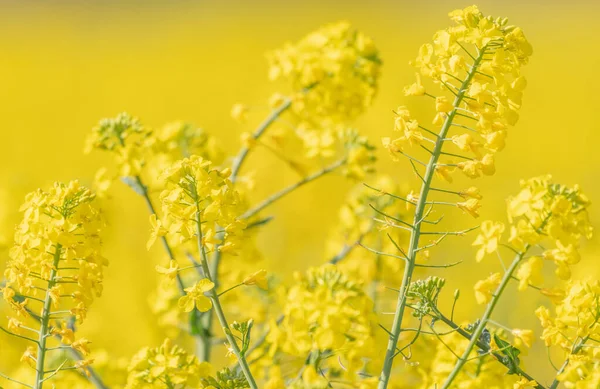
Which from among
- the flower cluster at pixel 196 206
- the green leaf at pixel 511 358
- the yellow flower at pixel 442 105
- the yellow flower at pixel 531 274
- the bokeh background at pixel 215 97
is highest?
the bokeh background at pixel 215 97

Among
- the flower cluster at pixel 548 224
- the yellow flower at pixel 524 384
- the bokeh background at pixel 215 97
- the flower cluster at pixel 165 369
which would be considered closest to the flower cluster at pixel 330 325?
the flower cluster at pixel 165 369

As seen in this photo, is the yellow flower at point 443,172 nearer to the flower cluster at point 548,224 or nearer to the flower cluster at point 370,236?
the flower cluster at point 548,224

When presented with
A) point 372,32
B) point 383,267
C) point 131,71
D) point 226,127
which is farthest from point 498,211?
point 372,32

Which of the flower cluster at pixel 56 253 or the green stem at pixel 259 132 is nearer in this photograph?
the flower cluster at pixel 56 253

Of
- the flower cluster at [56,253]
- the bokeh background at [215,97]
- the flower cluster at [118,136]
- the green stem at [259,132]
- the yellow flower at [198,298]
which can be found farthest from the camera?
the bokeh background at [215,97]

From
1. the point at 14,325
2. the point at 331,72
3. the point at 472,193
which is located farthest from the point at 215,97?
the point at 472,193

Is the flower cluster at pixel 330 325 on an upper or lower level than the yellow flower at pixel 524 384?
upper
